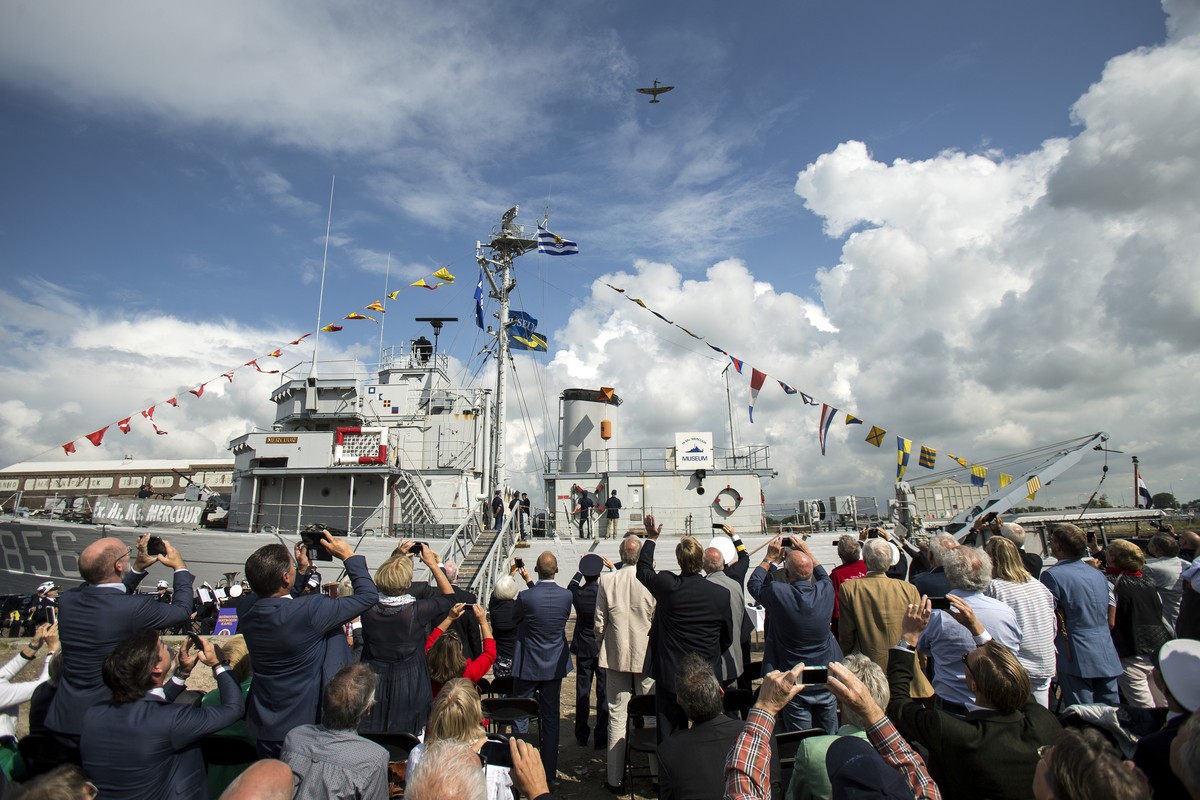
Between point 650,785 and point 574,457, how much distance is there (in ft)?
43.2

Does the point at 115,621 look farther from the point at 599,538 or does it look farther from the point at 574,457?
the point at 574,457

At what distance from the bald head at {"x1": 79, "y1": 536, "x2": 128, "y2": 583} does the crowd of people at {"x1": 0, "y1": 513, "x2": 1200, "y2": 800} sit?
13mm

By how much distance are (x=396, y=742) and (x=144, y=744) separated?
1146 mm

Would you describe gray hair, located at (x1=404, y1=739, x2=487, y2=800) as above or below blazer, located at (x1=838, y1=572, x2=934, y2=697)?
below

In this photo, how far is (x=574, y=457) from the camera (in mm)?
18000

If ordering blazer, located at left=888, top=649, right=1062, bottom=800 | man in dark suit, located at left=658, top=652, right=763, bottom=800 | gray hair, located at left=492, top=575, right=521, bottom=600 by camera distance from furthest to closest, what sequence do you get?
1. gray hair, located at left=492, top=575, right=521, bottom=600
2. man in dark suit, located at left=658, top=652, right=763, bottom=800
3. blazer, located at left=888, top=649, right=1062, bottom=800

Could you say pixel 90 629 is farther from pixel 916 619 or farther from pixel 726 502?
pixel 726 502

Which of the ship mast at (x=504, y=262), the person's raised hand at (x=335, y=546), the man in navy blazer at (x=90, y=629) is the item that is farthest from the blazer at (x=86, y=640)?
the ship mast at (x=504, y=262)

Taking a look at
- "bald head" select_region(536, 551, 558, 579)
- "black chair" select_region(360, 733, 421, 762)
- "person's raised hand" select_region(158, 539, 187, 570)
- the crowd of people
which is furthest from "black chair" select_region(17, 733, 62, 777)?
"bald head" select_region(536, 551, 558, 579)

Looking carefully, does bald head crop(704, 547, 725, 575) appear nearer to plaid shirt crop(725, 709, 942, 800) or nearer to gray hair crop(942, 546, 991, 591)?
gray hair crop(942, 546, 991, 591)

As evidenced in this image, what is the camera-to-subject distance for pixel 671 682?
13.9ft

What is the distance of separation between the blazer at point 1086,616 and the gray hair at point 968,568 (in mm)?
1244

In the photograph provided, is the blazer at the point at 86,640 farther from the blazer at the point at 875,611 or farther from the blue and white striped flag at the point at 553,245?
the blue and white striped flag at the point at 553,245

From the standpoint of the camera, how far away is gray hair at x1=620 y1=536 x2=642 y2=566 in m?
5.16
